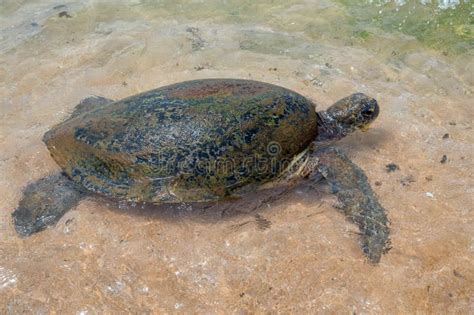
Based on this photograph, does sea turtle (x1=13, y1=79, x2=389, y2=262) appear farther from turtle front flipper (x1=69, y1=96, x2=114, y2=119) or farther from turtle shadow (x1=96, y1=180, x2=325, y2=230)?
turtle front flipper (x1=69, y1=96, x2=114, y2=119)

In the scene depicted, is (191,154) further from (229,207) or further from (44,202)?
(44,202)

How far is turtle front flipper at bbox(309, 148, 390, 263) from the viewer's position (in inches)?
153

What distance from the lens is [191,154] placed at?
396 cm

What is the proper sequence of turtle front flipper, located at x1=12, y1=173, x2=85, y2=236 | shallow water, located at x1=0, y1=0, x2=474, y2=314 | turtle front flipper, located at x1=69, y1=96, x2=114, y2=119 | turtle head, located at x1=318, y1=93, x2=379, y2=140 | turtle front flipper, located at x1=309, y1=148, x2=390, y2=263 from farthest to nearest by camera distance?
turtle front flipper, located at x1=69, y1=96, x2=114, y2=119
turtle head, located at x1=318, y1=93, x2=379, y2=140
turtle front flipper, located at x1=12, y1=173, x2=85, y2=236
turtle front flipper, located at x1=309, y1=148, x2=390, y2=263
shallow water, located at x1=0, y1=0, x2=474, y2=314

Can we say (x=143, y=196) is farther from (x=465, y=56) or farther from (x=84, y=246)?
(x=465, y=56)

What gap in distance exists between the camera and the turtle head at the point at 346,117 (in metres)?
4.96

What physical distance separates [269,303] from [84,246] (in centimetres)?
196

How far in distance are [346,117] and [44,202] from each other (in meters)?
3.75

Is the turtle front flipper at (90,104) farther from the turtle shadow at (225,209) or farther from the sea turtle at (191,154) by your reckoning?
the turtle shadow at (225,209)

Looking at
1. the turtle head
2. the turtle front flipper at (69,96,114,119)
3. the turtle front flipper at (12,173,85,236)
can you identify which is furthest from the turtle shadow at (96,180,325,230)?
the turtle front flipper at (69,96,114,119)

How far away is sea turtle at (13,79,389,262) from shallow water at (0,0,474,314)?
22cm

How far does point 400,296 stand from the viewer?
136 inches

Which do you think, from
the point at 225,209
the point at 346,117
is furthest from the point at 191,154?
the point at 346,117

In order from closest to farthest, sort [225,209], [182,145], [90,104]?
1. [182,145]
2. [225,209]
3. [90,104]
